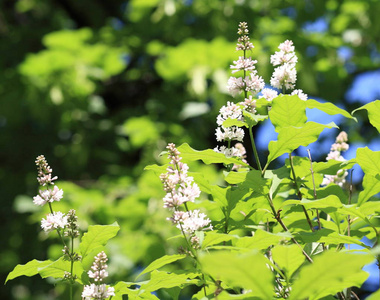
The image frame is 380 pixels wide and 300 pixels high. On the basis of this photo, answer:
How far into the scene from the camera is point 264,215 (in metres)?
1.19

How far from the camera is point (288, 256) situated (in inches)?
33.5

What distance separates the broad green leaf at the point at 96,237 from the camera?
1.09 meters

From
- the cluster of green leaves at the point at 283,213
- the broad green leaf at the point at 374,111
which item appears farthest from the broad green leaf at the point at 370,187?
the broad green leaf at the point at 374,111

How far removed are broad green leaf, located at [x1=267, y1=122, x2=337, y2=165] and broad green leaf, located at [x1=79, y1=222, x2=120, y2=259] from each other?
0.41 meters

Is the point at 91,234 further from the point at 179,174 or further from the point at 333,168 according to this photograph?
the point at 333,168

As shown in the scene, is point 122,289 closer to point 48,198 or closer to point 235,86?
point 48,198

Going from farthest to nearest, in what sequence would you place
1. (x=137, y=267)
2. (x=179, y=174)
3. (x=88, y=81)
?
(x=88, y=81), (x=137, y=267), (x=179, y=174)

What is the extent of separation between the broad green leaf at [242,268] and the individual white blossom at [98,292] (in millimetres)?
404

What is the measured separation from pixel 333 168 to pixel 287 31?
5.35 m

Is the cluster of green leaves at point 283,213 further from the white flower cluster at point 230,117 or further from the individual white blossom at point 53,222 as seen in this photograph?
the individual white blossom at point 53,222

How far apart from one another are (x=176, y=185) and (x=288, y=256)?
0.93 ft

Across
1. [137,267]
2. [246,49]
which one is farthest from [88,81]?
[246,49]

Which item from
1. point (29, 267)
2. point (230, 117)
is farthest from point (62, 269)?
point (230, 117)

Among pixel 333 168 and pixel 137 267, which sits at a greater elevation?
pixel 137 267
